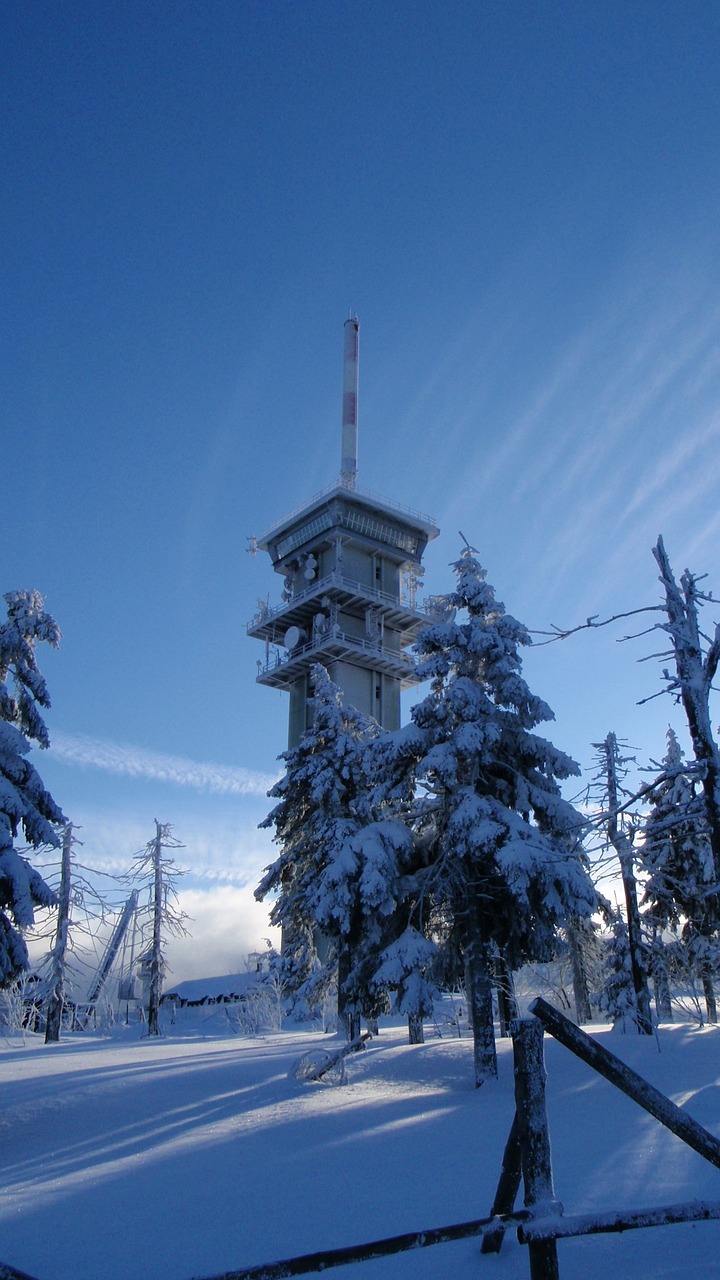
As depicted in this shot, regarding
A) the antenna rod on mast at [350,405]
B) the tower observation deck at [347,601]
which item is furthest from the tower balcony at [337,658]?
the antenna rod on mast at [350,405]

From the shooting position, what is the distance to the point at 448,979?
19.1 metres

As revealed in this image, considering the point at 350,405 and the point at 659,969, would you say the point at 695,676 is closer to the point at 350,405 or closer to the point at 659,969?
the point at 659,969

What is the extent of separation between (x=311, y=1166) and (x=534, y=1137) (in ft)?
17.6

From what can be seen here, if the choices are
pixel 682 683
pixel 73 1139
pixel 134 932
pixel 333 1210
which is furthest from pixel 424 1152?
pixel 134 932

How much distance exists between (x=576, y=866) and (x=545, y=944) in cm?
201

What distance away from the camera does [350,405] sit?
70.6 metres

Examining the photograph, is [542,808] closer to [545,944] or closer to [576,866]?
[576,866]

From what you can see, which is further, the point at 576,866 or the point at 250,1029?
the point at 250,1029

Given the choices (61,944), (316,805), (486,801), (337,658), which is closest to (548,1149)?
(486,801)

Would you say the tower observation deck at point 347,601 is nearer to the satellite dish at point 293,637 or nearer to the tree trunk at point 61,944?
the satellite dish at point 293,637

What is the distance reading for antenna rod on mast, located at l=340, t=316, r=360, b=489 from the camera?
2560 inches

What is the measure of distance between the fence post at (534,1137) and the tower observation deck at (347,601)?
49.4 m

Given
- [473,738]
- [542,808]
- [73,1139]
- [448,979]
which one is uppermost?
[473,738]

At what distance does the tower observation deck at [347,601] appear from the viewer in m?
57.1
